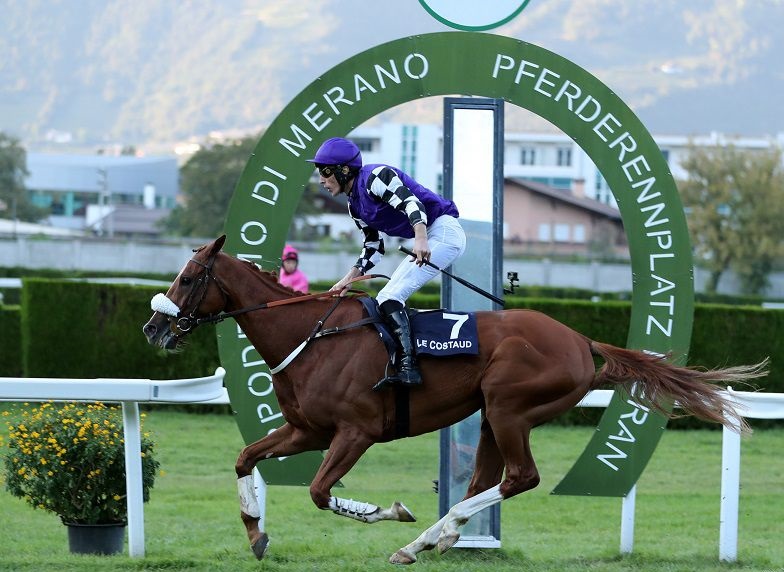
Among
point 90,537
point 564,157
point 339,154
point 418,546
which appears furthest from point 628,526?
point 564,157

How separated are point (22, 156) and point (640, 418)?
8717 cm

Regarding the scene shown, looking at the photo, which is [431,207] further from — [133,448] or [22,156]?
[22,156]

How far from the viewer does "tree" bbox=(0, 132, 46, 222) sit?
8356 centimetres

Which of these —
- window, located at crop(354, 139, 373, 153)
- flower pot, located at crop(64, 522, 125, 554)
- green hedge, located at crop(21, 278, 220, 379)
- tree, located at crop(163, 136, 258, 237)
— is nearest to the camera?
flower pot, located at crop(64, 522, 125, 554)

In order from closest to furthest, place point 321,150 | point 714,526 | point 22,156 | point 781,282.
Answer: point 321,150 → point 714,526 → point 781,282 → point 22,156

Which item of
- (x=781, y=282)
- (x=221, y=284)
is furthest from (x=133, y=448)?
(x=781, y=282)

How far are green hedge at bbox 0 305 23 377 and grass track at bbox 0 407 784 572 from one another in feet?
6.65

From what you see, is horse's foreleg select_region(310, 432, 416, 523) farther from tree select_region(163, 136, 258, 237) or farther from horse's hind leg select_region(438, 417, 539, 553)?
tree select_region(163, 136, 258, 237)

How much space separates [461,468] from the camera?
582 centimetres

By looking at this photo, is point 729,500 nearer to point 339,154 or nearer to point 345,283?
point 345,283

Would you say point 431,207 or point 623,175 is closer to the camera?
point 431,207

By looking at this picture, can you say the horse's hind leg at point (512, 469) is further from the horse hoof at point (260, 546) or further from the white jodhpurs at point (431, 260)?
the horse hoof at point (260, 546)

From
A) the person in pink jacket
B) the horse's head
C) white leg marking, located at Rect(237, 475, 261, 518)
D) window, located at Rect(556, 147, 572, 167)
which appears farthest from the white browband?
window, located at Rect(556, 147, 572, 167)

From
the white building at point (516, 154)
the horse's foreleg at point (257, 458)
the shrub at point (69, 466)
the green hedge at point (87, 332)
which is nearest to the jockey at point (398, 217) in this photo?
the horse's foreleg at point (257, 458)
